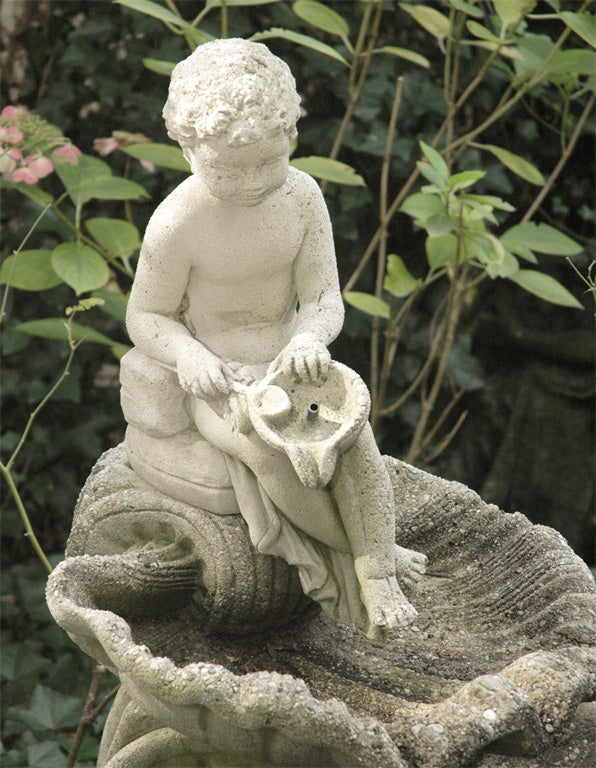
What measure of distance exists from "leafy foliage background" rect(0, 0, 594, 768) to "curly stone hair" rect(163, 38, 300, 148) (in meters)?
1.61

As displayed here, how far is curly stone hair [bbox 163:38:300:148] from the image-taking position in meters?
1.77

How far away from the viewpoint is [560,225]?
12.8 feet

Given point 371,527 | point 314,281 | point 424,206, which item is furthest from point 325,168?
point 371,527

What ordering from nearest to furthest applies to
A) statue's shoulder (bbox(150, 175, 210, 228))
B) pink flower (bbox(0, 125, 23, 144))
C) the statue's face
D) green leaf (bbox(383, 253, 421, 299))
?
the statue's face, statue's shoulder (bbox(150, 175, 210, 228)), pink flower (bbox(0, 125, 23, 144)), green leaf (bbox(383, 253, 421, 299))

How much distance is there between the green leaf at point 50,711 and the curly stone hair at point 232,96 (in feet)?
5.29

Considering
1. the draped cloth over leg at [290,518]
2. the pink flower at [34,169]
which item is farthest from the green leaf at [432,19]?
the draped cloth over leg at [290,518]

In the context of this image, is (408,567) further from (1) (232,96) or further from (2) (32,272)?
(2) (32,272)

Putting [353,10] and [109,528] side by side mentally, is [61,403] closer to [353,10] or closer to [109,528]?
[353,10]

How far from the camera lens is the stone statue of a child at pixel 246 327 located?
5.95ft

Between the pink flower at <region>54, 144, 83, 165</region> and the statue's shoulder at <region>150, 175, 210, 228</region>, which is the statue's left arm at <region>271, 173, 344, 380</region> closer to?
the statue's shoulder at <region>150, 175, 210, 228</region>

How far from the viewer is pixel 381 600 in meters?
1.91

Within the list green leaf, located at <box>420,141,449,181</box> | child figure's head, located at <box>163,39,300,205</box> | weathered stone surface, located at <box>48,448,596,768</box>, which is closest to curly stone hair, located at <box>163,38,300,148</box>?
child figure's head, located at <box>163,39,300,205</box>

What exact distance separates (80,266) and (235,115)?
107 centimetres

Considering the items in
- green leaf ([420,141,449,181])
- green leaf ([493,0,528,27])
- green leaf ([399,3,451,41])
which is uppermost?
green leaf ([493,0,528,27])
